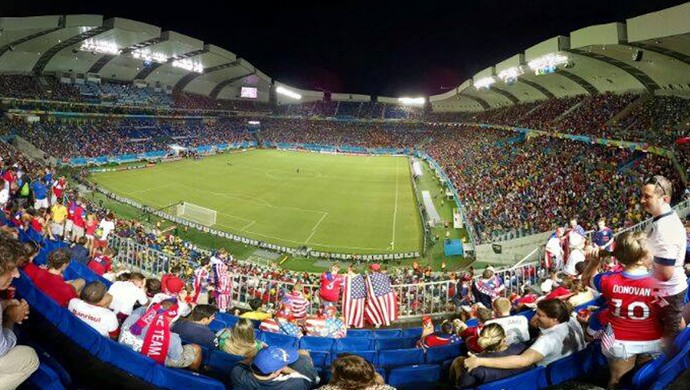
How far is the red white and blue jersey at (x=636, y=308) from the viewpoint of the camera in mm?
3629

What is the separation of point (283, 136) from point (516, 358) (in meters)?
85.9

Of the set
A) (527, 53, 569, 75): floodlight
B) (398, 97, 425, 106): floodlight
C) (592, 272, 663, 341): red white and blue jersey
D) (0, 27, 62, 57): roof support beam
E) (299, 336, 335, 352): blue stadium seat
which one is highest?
(398, 97, 425, 106): floodlight

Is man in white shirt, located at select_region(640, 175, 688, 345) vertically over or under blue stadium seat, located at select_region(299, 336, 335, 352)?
over

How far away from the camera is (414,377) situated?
487cm

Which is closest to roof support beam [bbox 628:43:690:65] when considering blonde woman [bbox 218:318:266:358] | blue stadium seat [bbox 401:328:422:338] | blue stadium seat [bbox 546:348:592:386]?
Result: blue stadium seat [bbox 401:328:422:338]

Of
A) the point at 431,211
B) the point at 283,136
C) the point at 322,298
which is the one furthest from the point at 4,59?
the point at 322,298

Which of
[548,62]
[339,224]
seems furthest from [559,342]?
[548,62]

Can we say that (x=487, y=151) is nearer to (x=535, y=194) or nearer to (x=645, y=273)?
(x=535, y=194)

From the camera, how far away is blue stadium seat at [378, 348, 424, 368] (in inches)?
220

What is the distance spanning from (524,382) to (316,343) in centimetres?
340

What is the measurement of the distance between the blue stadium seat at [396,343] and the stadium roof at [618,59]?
21341mm

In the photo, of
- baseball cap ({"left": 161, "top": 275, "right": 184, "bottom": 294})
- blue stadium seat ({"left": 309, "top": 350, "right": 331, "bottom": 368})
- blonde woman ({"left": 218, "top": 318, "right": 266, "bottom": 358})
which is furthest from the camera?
baseball cap ({"left": 161, "top": 275, "right": 184, "bottom": 294})

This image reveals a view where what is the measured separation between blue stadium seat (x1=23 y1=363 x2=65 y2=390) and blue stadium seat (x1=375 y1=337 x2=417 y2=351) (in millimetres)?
4986

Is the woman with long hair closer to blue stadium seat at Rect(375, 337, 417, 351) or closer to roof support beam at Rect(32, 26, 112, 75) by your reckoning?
blue stadium seat at Rect(375, 337, 417, 351)
